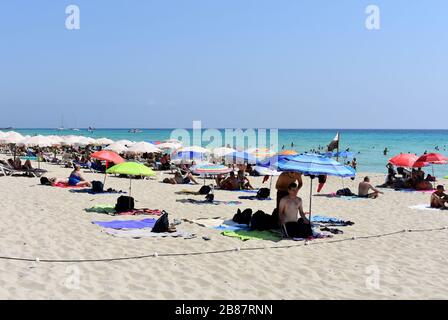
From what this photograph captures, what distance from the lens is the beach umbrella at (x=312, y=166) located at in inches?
352

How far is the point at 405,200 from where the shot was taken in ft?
49.7

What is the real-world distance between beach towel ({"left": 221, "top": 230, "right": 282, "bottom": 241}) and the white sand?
205 mm

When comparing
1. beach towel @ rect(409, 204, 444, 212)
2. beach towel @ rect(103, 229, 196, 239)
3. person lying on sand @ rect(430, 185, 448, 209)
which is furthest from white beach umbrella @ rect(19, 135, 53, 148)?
person lying on sand @ rect(430, 185, 448, 209)

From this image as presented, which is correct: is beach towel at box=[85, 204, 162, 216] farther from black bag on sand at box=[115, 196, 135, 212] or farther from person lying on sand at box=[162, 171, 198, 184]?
person lying on sand at box=[162, 171, 198, 184]

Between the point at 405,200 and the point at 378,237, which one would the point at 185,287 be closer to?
the point at 378,237

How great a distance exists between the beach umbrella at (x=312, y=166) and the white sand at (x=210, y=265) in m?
1.20

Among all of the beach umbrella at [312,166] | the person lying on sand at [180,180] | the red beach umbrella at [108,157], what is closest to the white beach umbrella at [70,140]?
the person lying on sand at [180,180]

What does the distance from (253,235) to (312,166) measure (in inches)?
66.1

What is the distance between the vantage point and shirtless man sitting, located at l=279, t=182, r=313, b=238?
28.3 ft

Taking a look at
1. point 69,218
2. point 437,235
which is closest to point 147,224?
point 69,218

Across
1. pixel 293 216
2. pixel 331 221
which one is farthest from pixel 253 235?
pixel 331 221

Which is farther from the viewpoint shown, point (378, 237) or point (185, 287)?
point (378, 237)
